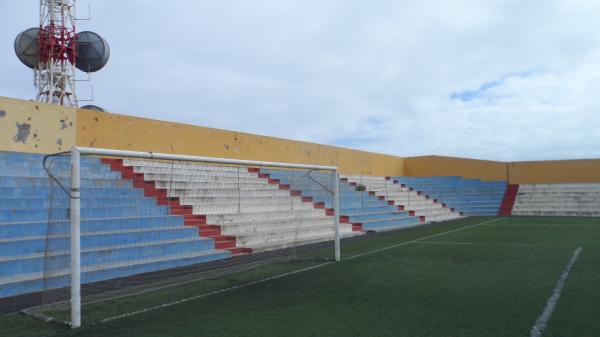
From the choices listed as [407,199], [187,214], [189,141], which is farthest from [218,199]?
[407,199]

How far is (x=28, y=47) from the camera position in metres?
20.2

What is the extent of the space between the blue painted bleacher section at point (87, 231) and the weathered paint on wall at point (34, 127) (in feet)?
2.93

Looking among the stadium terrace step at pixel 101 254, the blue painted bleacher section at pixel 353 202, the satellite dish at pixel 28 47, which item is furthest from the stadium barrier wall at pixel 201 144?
the satellite dish at pixel 28 47

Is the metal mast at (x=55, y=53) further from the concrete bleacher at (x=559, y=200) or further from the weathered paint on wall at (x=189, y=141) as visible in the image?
the concrete bleacher at (x=559, y=200)

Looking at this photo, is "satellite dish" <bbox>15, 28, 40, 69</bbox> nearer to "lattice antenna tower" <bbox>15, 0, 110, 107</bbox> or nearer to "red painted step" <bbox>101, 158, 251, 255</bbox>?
"lattice antenna tower" <bbox>15, 0, 110, 107</bbox>

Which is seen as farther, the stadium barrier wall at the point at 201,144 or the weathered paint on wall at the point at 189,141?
the weathered paint on wall at the point at 189,141

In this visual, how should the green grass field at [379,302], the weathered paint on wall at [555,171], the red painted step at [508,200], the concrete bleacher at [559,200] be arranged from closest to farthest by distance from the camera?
1. the green grass field at [379,302]
2. the concrete bleacher at [559,200]
3. the red painted step at [508,200]
4. the weathered paint on wall at [555,171]

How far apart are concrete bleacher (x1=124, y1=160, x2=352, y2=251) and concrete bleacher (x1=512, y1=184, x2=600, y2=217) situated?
15.6 metres

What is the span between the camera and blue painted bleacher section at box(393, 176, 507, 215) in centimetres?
2273

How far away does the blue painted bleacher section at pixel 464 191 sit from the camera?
895 inches

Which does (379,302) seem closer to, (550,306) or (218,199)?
(550,306)

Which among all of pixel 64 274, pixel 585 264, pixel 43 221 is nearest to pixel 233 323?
pixel 64 274

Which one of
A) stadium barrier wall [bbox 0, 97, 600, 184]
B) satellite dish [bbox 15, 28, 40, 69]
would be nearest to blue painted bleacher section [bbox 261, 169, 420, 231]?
stadium barrier wall [bbox 0, 97, 600, 184]

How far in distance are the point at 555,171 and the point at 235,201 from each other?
73.4 feet
